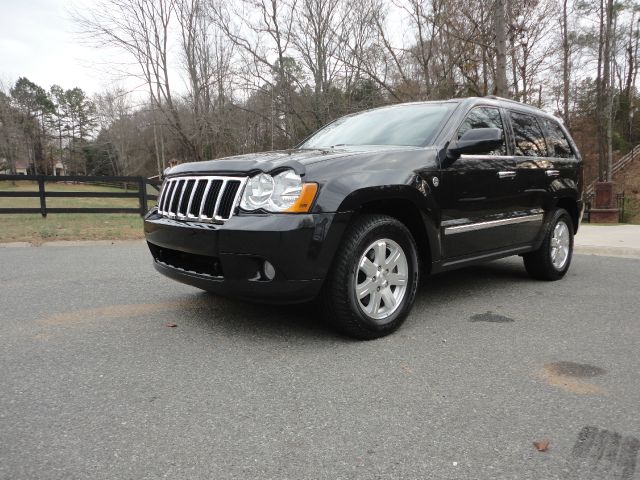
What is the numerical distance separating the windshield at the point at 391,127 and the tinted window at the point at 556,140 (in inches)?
65.6

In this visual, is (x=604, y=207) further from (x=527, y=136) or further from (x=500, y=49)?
(x=527, y=136)

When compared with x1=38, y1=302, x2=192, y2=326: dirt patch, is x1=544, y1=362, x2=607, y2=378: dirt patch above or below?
below

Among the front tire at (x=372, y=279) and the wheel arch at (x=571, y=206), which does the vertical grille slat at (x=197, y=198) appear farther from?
the wheel arch at (x=571, y=206)

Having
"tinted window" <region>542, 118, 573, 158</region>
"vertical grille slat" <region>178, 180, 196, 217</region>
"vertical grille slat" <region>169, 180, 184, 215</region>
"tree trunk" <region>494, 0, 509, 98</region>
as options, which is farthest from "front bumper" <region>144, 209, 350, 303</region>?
"tree trunk" <region>494, 0, 509, 98</region>

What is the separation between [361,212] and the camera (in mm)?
3244

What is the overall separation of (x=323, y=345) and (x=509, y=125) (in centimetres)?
287

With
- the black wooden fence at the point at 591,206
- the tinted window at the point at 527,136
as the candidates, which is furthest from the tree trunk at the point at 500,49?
the tinted window at the point at 527,136

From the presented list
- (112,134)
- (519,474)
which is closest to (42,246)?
(519,474)

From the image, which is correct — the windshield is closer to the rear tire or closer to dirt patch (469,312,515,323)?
dirt patch (469,312,515,323)

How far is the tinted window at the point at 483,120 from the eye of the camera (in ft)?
13.1

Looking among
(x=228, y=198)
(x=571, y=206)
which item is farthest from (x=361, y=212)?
(x=571, y=206)

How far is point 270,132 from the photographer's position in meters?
21.0

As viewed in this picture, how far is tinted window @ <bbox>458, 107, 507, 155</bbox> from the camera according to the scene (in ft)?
13.1

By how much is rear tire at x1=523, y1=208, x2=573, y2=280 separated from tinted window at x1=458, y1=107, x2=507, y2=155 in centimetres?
127
